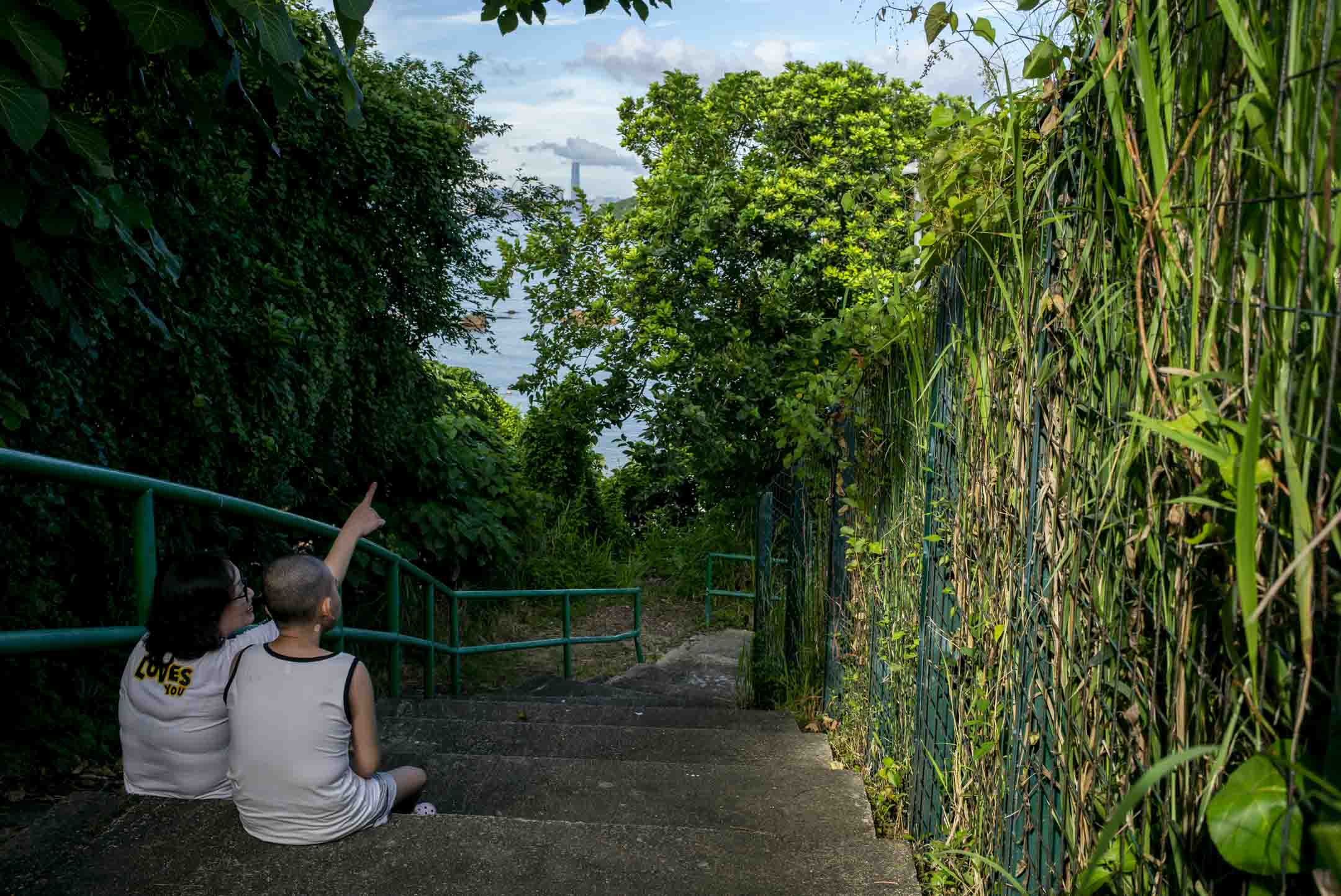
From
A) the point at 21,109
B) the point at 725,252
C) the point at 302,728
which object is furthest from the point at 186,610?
the point at 725,252

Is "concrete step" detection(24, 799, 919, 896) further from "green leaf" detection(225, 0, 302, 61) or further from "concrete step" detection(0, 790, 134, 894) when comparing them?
"green leaf" detection(225, 0, 302, 61)

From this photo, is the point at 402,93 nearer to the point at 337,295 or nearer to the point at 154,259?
the point at 337,295

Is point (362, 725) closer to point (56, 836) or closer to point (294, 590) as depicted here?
point (294, 590)

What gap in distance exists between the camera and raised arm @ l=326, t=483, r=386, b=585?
134 inches

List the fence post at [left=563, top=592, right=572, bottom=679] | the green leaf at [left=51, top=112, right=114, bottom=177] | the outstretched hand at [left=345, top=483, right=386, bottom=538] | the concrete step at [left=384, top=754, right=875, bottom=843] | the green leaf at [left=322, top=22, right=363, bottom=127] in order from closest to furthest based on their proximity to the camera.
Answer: the green leaf at [left=51, top=112, right=114, bottom=177] → the green leaf at [left=322, top=22, right=363, bottom=127] → the concrete step at [left=384, top=754, right=875, bottom=843] → the outstretched hand at [left=345, top=483, right=386, bottom=538] → the fence post at [left=563, top=592, right=572, bottom=679]

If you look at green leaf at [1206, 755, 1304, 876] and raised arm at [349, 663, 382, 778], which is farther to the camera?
raised arm at [349, 663, 382, 778]

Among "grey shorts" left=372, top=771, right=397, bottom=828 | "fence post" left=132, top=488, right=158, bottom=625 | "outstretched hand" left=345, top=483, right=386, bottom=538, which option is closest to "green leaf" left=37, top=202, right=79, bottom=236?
"fence post" left=132, top=488, right=158, bottom=625

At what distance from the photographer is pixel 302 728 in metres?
2.61

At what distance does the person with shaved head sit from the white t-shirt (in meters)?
0.12

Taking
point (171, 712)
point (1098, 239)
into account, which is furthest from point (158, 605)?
point (1098, 239)

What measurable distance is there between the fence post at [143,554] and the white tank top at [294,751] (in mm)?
372

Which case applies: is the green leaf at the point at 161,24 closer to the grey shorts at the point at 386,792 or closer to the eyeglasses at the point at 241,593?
the eyeglasses at the point at 241,593

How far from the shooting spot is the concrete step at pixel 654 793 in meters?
3.06

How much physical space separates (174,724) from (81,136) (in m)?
1.56
